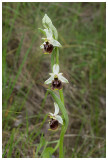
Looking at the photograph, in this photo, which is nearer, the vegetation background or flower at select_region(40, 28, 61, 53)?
flower at select_region(40, 28, 61, 53)

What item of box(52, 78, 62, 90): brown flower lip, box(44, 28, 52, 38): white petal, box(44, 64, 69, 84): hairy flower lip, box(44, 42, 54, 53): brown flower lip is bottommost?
box(52, 78, 62, 90): brown flower lip

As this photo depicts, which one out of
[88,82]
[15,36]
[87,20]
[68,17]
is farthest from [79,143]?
[87,20]

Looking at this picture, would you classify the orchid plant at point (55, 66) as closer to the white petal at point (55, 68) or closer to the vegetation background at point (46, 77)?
the white petal at point (55, 68)

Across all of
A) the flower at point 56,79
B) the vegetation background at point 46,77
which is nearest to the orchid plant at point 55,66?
the flower at point 56,79

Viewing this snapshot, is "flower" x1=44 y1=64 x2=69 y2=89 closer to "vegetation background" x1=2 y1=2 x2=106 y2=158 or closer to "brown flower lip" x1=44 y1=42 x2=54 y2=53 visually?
"brown flower lip" x1=44 y1=42 x2=54 y2=53

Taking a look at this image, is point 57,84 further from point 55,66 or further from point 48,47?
point 48,47

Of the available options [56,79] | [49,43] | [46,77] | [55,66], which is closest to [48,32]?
[49,43]

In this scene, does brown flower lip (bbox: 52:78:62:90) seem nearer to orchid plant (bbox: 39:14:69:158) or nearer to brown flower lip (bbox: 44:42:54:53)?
orchid plant (bbox: 39:14:69:158)

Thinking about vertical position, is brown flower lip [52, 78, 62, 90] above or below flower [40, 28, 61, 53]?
below

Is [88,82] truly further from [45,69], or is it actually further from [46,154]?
[46,154]

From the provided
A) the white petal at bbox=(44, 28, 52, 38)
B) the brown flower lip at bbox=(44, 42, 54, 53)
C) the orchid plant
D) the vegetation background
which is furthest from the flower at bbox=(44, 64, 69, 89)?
the vegetation background
